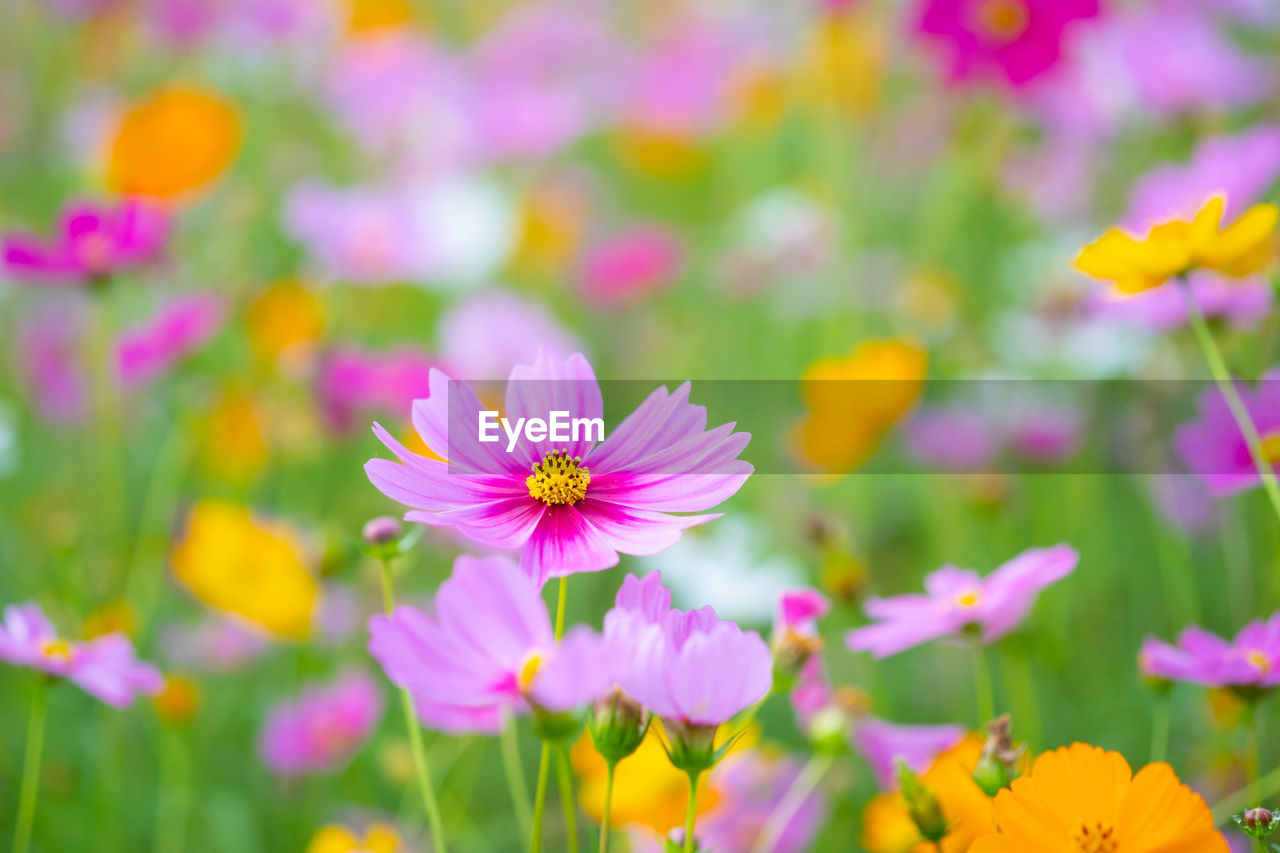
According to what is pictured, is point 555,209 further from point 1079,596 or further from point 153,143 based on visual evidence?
point 1079,596

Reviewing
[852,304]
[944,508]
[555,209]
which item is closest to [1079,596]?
[944,508]

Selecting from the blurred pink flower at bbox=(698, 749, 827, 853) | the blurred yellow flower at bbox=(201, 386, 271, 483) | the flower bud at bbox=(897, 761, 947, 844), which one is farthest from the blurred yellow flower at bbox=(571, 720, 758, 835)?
the blurred yellow flower at bbox=(201, 386, 271, 483)

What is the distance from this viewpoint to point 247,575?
2.12ft

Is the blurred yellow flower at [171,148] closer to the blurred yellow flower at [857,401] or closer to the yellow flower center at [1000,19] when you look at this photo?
the blurred yellow flower at [857,401]

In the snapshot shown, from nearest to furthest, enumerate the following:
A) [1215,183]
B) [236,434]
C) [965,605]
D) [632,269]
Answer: [965,605] < [1215,183] < [236,434] < [632,269]

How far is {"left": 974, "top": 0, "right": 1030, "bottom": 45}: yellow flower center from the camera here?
3.06 ft

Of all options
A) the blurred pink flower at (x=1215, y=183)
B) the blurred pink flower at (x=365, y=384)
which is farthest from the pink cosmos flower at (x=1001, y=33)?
the blurred pink flower at (x=365, y=384)

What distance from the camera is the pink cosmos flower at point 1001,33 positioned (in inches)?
35.7

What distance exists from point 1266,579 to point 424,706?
54 cm

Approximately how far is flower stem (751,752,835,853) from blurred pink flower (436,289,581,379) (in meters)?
0.58

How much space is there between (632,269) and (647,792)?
0.92 metres

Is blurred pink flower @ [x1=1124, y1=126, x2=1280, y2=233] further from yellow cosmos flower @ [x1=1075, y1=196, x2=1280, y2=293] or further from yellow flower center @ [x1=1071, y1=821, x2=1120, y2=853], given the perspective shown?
yellow flower center @ [x1=1071, y1=821, x2=1120, y2=853]

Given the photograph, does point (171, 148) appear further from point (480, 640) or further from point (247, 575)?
point (480, 640)

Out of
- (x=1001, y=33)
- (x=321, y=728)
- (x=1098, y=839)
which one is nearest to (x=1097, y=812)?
(x=1098, y=839)
